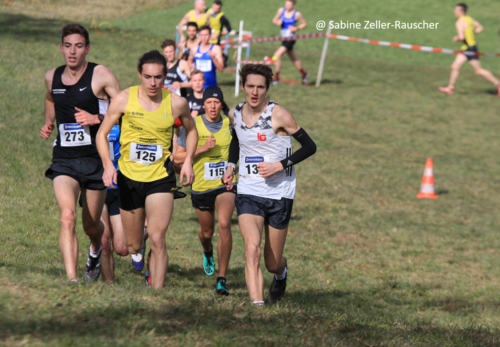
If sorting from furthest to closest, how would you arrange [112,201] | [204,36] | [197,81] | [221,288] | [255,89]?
[204,36], [197,81], [112,201], [221,288], [255,89]

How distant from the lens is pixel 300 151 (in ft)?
19.2

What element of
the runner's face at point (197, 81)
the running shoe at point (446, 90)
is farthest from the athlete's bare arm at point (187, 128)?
the running shoe at point (446, 90)

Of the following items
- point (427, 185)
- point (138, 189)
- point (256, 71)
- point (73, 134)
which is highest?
point (256, 71)

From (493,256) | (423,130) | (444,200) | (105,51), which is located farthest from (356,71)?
(493,256)

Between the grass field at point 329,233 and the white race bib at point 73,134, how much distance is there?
131 centimetres

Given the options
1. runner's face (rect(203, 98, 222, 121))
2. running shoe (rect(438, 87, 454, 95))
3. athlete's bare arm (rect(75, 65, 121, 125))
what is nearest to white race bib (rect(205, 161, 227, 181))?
runner's face (rect(203, 98, 222, 121))

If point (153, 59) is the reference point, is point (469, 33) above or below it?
above

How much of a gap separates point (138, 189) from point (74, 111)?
102cm

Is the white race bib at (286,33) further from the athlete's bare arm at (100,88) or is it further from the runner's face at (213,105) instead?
the athlete's bare arm at (100,88)

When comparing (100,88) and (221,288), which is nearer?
(100,88)

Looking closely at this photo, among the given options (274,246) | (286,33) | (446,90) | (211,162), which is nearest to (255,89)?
(274,246)

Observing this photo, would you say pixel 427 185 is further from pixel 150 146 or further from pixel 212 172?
pixel 150 146

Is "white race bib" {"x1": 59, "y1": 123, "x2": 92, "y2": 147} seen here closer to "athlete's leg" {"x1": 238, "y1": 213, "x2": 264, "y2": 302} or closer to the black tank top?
the black tank top

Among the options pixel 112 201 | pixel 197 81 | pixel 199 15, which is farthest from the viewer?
pixel 199 15
